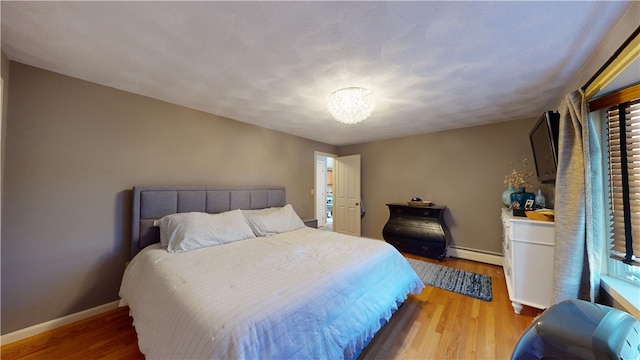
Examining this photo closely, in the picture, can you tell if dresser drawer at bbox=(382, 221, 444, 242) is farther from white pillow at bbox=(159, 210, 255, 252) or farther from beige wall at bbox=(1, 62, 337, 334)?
beige wall at bbox=(1, 62, 337, 334)

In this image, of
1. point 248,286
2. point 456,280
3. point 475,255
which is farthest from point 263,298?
point 475,255

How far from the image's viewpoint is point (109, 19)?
4.16 ft

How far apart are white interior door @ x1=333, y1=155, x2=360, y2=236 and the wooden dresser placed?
2.94 feet

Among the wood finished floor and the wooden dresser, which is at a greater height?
the wooden dresser

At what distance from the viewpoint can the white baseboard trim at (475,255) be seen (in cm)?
336

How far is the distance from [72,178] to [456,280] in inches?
168

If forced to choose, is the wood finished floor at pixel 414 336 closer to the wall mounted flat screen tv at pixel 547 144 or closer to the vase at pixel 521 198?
the vase at pixel 521 198

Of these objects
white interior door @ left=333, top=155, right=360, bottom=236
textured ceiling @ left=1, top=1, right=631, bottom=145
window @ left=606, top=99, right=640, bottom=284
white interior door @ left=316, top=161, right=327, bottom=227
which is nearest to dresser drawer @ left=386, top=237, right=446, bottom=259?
white interior door @ left=333, top=155, right=360, bottom=236

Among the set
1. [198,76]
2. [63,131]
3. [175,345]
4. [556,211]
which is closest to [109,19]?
[198,76]

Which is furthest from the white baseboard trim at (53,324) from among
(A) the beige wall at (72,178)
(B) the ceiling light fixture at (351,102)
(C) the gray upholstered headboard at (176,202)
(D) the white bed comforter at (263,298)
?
(B) the ceiling light fixture at (351,102)

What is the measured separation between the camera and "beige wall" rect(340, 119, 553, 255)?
3332 millimetres

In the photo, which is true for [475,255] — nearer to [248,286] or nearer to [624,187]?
[624,187]

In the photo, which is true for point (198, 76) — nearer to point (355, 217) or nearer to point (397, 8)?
point (397, 8)

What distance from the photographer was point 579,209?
5.04 feet
